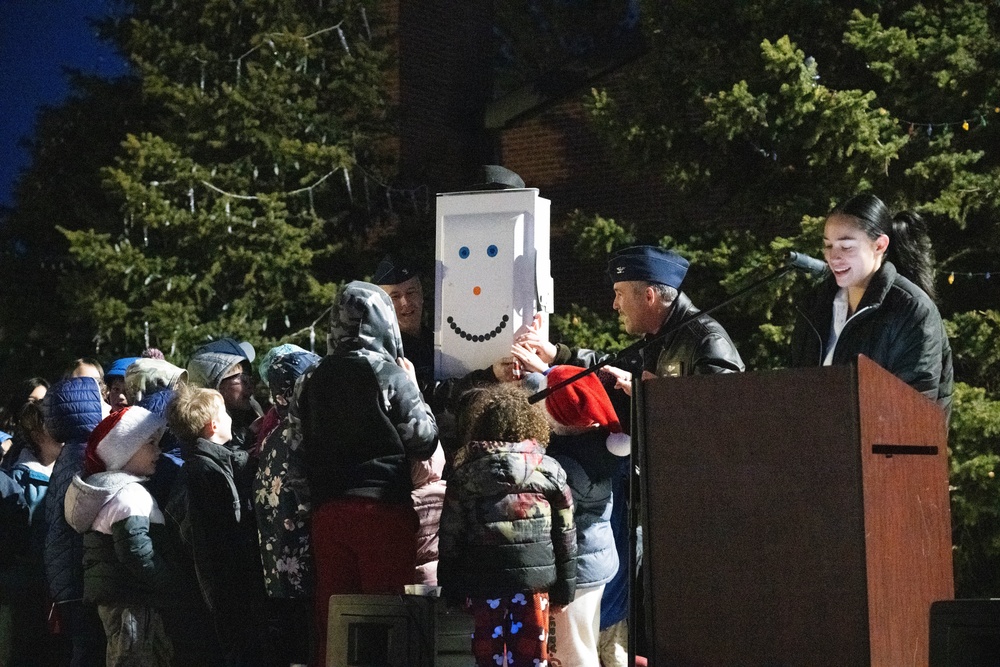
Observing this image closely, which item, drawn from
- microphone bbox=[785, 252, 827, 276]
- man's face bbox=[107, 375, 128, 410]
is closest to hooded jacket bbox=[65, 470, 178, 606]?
man's face bbox=[107, 375, 128, 410]

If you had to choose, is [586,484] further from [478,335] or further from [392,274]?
[392,274]

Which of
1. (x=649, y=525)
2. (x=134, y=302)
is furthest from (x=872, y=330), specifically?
(x=134, y=302)

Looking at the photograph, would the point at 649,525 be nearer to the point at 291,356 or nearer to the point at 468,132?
the point at 291,356

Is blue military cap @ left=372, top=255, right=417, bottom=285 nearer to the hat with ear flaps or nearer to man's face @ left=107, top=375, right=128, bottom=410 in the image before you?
the hat with ear flaps

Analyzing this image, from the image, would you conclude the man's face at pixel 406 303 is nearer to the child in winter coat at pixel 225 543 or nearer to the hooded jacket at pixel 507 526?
the child in winter coat at pixel 225 543

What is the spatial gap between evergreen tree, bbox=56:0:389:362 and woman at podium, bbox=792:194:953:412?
32.0 ft

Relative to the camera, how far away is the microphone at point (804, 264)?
3.08 meters

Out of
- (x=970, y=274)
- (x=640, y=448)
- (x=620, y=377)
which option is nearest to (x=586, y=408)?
(x=620, y=377)

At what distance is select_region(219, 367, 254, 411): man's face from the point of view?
6.70m

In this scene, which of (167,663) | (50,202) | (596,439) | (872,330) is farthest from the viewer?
(50,202)

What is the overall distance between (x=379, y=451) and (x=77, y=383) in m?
2.25

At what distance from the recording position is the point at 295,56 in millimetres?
14328

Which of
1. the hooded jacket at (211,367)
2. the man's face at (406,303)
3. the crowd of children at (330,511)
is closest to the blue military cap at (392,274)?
the man's face at (406,303)

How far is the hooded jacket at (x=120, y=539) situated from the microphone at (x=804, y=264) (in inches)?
133
